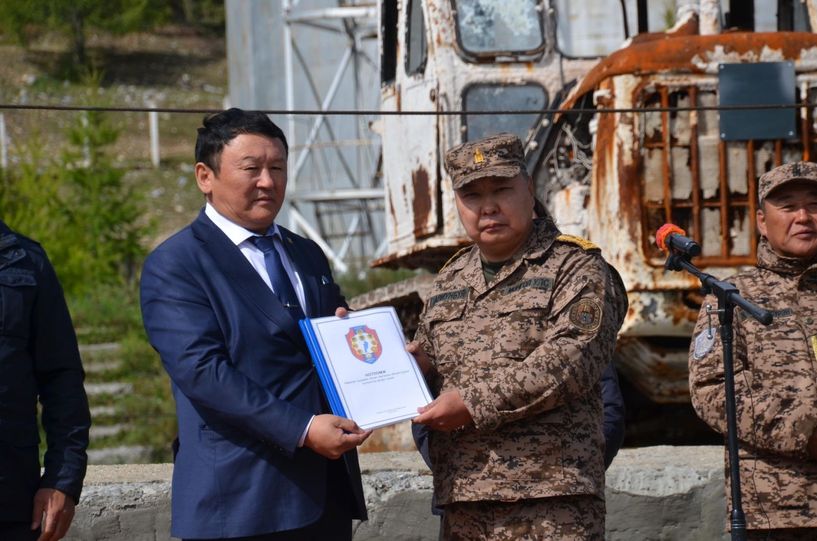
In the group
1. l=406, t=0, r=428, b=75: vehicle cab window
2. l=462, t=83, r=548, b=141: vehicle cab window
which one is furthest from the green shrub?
l=462, t=83, r=548, b=141: vehicle cab window

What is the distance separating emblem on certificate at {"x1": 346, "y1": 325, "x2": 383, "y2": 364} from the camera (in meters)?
3.86

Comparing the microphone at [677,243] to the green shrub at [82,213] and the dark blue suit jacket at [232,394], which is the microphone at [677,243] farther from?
the green shrub at [82,213]

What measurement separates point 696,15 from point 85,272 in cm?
1525

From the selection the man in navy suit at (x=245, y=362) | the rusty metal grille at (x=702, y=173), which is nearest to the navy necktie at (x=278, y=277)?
the man in navy suit at (x=245, y=362)

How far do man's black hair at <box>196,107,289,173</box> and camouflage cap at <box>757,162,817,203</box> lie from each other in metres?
1.37

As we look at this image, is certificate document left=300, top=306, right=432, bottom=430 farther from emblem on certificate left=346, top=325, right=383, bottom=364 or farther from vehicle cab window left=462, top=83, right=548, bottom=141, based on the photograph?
vehicle cab window left=462, top=83, right=548, bottom=141

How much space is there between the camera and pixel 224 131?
395 centimetres

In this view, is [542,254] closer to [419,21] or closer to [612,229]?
[612,229]

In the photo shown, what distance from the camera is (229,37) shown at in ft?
85.8

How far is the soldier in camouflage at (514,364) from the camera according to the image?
3.76 meters

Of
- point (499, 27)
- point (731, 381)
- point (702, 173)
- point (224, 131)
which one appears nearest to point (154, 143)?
point (499, 27)

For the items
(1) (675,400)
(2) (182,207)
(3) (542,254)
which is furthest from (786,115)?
(2) (182,207)

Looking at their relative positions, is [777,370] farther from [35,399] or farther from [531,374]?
[35,399]

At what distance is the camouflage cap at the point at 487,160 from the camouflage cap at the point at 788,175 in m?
0.73
